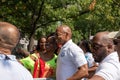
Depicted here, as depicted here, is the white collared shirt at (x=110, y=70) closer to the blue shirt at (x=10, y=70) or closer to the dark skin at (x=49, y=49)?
the blue shirt at (x=10, y=70)

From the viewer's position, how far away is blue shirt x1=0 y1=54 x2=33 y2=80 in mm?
4055

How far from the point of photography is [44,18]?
23.0 meters

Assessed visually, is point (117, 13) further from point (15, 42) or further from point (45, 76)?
point (15, 42)

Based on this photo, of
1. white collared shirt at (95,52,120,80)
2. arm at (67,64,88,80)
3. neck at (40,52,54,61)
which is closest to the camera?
white collared shirt at (95,52,120,80)

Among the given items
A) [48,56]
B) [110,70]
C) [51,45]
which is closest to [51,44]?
[51,45]

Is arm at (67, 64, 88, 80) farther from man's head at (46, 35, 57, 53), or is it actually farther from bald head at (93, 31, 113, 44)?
bald head at (93, 31, 113, 44)

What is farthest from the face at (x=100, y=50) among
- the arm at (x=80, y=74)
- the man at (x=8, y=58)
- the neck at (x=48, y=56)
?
the neck at (x=48, y=56)

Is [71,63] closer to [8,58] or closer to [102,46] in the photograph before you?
[102,46]

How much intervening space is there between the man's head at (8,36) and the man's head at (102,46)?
1111 mm

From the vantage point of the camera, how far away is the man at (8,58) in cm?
407

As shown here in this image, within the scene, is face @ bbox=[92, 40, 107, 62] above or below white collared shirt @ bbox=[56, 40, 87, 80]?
above

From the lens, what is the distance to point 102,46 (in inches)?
195

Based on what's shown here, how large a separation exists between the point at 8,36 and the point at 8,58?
0.63 feet

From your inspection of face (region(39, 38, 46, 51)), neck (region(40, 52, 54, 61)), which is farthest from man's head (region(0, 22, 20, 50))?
face (region(39, 38, 46, 51))
